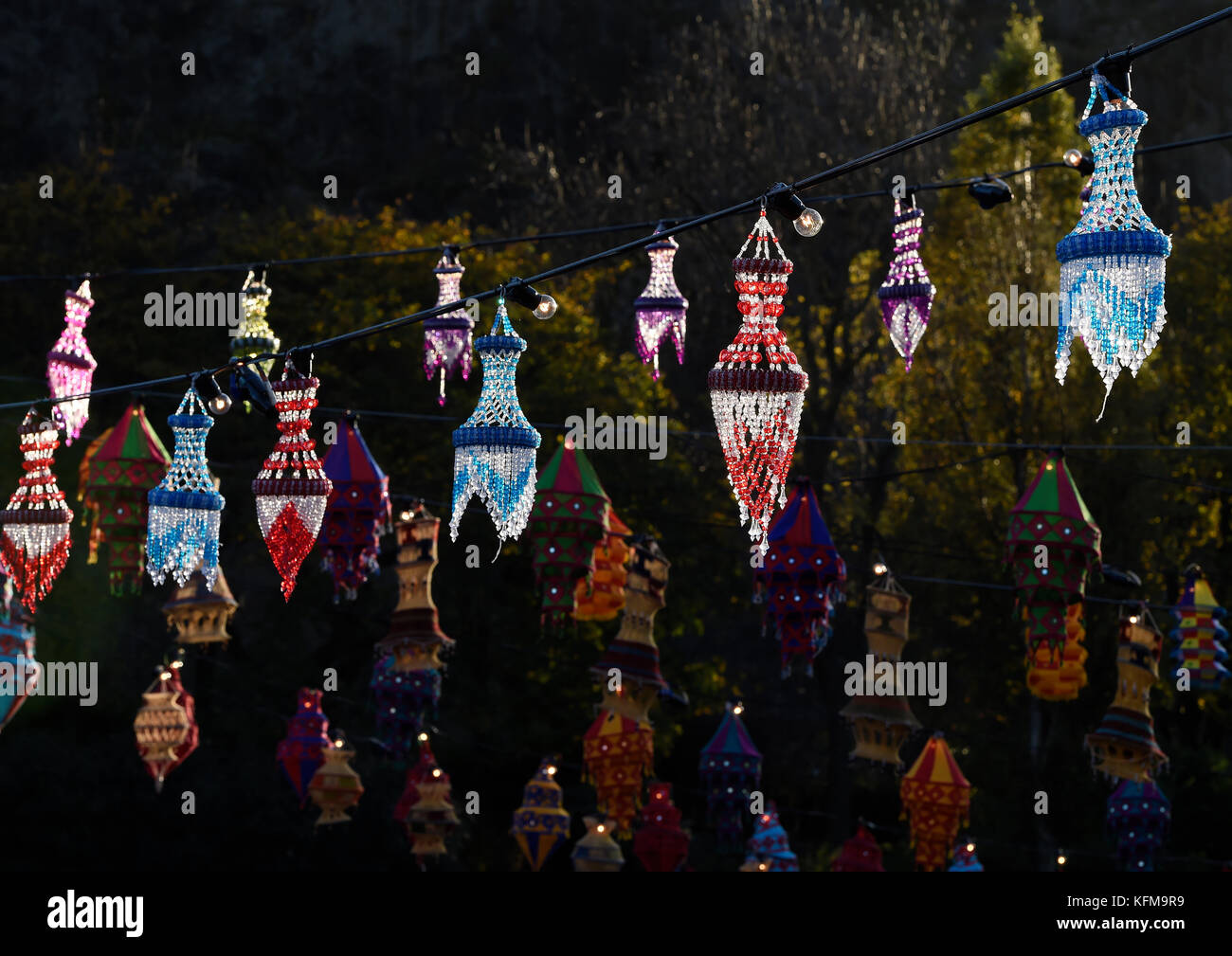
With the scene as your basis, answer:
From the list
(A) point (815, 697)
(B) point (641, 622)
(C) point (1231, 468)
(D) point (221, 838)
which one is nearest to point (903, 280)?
(B) point (641, 622)

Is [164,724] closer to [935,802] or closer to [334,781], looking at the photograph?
[334,781]

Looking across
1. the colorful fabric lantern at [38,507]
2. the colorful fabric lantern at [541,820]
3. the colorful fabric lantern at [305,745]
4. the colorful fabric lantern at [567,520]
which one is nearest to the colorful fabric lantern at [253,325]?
the colorful fabric lantern at [38,507]

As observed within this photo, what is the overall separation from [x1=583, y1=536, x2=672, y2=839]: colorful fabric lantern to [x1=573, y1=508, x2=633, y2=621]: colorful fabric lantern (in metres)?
0.19

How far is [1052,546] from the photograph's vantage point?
15.7 metres

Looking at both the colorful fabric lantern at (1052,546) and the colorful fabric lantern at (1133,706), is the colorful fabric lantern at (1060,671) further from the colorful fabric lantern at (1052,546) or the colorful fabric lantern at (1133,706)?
the colorful fabric lantern at (1052,546)

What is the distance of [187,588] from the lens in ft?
62.2

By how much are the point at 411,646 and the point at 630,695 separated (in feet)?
7.71

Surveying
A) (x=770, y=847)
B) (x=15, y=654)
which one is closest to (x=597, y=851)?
(x=770, y=847)

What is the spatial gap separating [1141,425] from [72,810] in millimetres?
16810

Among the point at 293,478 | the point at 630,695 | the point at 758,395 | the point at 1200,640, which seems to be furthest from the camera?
the point at 1200,640

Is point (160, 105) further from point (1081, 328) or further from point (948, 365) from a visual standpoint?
point (1081, 328)

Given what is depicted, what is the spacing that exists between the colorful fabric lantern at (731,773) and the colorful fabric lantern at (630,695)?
3.47ft

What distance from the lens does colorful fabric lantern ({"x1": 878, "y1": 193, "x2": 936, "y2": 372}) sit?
1256 centimetres

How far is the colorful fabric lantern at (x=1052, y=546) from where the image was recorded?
15.6 m
